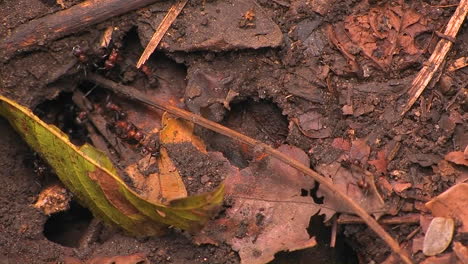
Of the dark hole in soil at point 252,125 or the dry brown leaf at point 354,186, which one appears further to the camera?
the dark hole in soil at point 252,125

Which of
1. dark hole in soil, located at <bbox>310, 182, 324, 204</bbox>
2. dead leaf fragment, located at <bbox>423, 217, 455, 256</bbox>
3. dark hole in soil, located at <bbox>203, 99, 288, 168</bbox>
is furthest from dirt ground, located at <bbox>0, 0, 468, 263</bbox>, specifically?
dead leaf fragment, located at <bbox>423, 217, 455, 256</bbox>

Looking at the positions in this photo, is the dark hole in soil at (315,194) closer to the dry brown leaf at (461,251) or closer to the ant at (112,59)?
the dry brown leaf at (461,251)

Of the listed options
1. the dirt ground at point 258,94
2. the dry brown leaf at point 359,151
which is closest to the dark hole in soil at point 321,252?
the dirt ground at point 258,94

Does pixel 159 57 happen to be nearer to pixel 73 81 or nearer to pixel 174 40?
pixel 174 40

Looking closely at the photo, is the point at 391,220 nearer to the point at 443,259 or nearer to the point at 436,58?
the point at 443,259

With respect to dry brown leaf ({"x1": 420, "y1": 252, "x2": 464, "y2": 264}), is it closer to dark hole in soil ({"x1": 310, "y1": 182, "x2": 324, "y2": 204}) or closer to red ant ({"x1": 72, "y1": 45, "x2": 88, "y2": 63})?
dark hole in soil ({"x1": 310, "y1": 182, "x2": 324, "y2": 204})

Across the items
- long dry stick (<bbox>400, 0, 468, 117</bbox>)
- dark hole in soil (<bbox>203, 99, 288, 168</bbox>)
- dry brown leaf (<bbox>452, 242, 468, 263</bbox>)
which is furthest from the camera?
dark hole in soil (<bbox>203, 99, 288, 168</bbox>)
